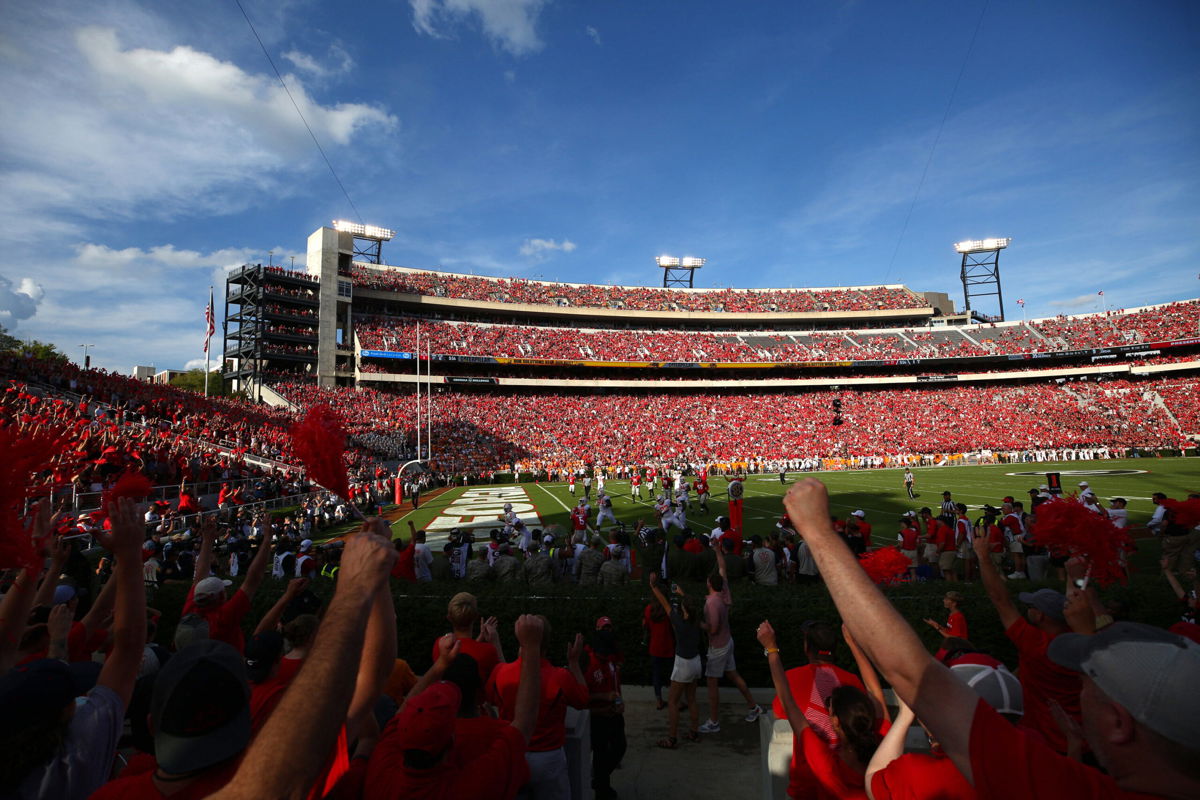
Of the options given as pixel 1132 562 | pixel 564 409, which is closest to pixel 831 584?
pixel 1132 562

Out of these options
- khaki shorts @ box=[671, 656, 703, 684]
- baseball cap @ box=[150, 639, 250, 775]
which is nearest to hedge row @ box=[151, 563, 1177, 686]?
khaki shorts @ box=[671, 656, 703, 684]

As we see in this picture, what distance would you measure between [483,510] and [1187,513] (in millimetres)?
21229

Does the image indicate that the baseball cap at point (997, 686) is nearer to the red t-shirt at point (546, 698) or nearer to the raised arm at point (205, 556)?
the red t-shirt at point (546, 698)

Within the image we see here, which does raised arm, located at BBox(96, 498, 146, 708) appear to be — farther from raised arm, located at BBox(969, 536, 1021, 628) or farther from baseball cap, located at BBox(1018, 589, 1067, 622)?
baseball cap, located at BBox(1018, 589, 1067, 622)

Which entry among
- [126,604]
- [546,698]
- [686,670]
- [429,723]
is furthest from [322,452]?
[686,670]

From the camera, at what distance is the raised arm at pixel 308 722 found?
1223 millimetres

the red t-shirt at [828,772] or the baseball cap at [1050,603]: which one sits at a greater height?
the baseball cap at [1050,603]

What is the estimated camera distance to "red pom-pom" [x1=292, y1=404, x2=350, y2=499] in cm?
441

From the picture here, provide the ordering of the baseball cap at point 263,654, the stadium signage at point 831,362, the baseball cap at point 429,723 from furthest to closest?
the stadium signage at point 831,362 < the baseball cap at point 263,654 < the baseball cap at point 429,723

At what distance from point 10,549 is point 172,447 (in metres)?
20.1

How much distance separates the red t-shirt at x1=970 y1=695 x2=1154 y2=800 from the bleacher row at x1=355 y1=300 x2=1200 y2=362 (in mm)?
52554

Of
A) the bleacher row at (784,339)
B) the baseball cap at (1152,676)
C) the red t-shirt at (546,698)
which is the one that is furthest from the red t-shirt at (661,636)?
the bleacher row at (784,339)

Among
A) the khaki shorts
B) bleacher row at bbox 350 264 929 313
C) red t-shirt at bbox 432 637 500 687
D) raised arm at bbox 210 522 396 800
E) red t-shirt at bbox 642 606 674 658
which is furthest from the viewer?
bleacher row at bbox 350 264 929 313

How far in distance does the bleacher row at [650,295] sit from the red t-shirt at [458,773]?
5889cm
